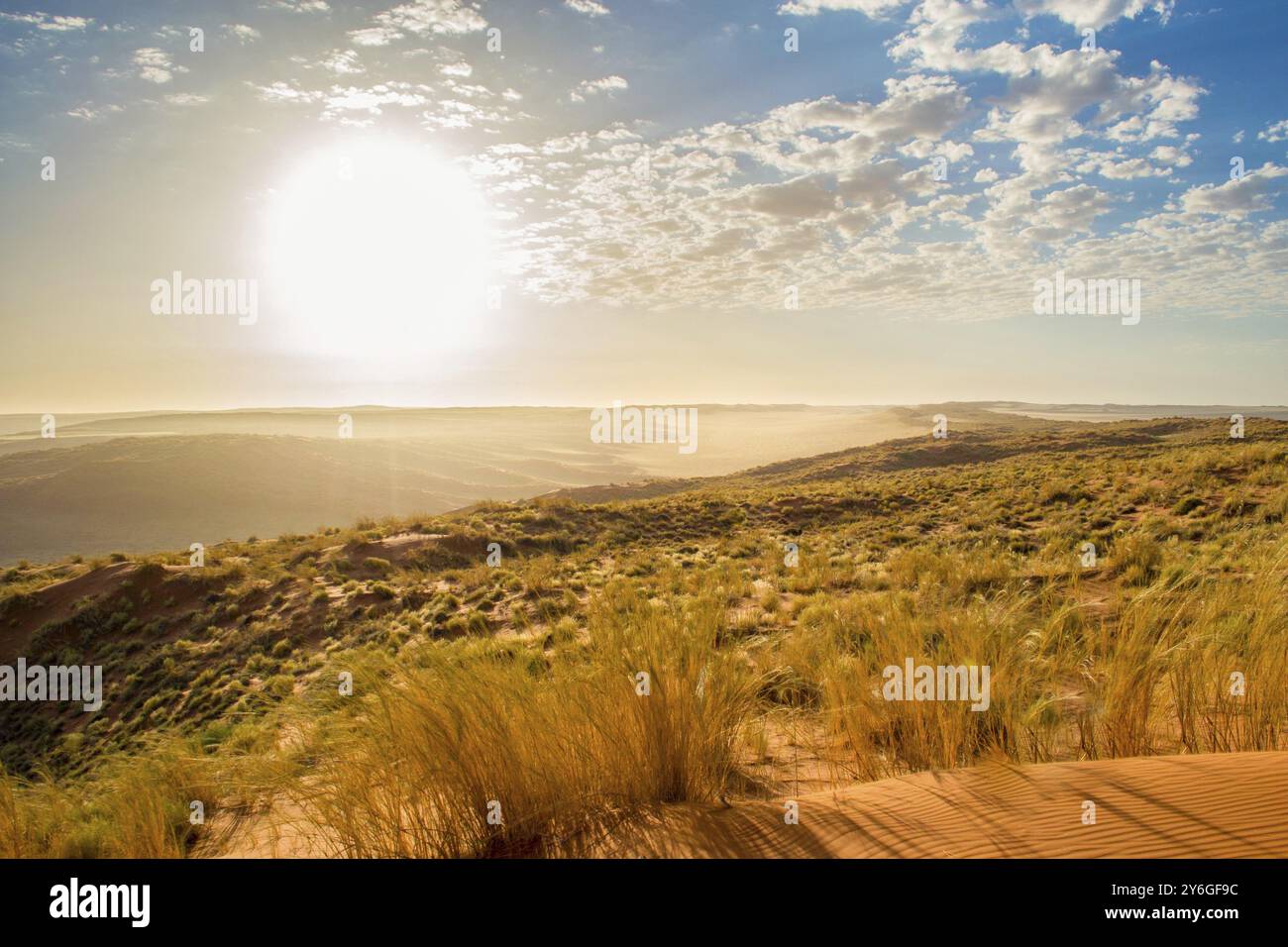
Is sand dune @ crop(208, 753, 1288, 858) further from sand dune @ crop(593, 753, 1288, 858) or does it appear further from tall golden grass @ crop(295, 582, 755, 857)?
tall golden grass @ crop(295, 582, 755, 857)

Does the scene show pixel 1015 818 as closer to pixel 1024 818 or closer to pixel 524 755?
pixel 1024 818

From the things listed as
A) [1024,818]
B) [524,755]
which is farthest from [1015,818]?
[524,755]

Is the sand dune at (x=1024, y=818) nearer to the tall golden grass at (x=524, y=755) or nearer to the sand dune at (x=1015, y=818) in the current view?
the sand dune at (x=1015, y=818)

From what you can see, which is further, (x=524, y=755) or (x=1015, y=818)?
(x=524, y=755)

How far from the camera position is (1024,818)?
2227mm

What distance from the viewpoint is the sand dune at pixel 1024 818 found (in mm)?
2002

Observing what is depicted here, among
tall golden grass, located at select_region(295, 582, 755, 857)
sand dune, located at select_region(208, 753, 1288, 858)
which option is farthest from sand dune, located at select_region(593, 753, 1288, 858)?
tall golden grass, located at select_region(295, 582, 755, 857)

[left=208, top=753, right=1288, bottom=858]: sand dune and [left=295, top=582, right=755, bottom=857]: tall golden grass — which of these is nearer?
[left=208, top=753, right=1288, bottom=858]: sand dune

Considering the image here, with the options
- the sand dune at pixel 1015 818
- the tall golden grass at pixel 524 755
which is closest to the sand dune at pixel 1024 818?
the sand dune at pixel 1015 818

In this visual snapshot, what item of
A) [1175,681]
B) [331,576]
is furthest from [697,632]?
[331,576]

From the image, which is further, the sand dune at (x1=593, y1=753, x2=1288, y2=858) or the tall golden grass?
the tall golden grass

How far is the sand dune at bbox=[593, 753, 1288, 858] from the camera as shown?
2.00 m

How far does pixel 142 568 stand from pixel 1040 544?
2239cm
